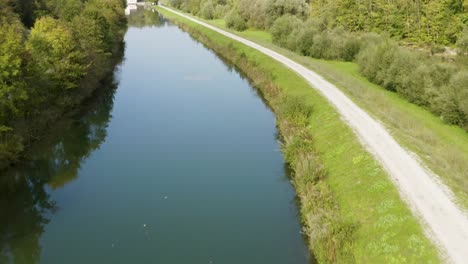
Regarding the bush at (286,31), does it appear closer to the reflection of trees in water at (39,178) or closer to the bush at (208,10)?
the reflection of trees in water at (39,178)

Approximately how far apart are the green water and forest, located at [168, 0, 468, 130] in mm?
16110

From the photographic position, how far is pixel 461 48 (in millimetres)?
62312

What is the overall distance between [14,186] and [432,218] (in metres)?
25.2

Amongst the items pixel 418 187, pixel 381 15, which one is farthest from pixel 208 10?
pixel 418 187

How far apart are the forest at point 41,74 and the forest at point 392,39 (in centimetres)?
3471

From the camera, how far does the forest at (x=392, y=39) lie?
38.7m

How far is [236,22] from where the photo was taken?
10306 cm

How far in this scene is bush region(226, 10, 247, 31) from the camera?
103 m

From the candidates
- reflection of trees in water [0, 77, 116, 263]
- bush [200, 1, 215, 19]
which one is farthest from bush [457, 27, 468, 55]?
bush [200, 1, 215, 19]

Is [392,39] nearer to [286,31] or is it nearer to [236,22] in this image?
[286,31]

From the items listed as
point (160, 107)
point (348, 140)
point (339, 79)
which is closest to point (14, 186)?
point (160, 107)

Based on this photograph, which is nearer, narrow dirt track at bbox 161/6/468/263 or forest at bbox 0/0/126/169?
narrow dirt track at bbox 161/6/468/263

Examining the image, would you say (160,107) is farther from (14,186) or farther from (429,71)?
(429,71)

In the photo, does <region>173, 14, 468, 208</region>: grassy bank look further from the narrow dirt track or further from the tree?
the tree
